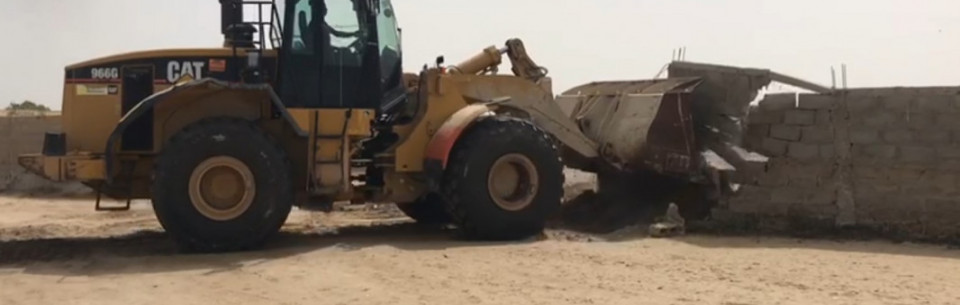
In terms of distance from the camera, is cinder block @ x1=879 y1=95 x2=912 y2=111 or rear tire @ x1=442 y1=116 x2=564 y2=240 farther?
cinder block @ x1=879 y1=95 x2=912 y2=111

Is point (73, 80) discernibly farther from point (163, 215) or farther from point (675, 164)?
point (675, 164)

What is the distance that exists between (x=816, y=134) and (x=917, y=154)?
100 centimetres

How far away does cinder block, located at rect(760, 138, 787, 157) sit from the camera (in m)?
11.0

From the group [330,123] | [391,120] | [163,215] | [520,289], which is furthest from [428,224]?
[520,289]

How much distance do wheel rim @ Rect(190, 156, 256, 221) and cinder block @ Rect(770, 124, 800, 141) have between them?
544 cm

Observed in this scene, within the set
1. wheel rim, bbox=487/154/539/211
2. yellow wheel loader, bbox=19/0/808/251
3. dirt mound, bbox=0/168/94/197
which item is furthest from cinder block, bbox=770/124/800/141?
dirt mound, bbox=0/168/94/197

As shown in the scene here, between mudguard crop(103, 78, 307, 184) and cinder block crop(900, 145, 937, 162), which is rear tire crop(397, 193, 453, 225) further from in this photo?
cinder block crop(900, 145, 937, 162)

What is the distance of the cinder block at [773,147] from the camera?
1095 centimetres

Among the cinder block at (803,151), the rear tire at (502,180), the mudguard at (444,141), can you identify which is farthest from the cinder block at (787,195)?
the mudguard at (444,141)

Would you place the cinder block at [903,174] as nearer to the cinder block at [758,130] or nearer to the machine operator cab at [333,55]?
the cinder block at [758,130]

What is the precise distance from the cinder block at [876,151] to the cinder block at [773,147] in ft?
2.38

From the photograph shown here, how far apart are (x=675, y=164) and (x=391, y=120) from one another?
3000 millimetres

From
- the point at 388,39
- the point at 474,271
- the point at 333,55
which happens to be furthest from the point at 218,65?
the point at 474,271

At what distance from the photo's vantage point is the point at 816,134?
1078cm
